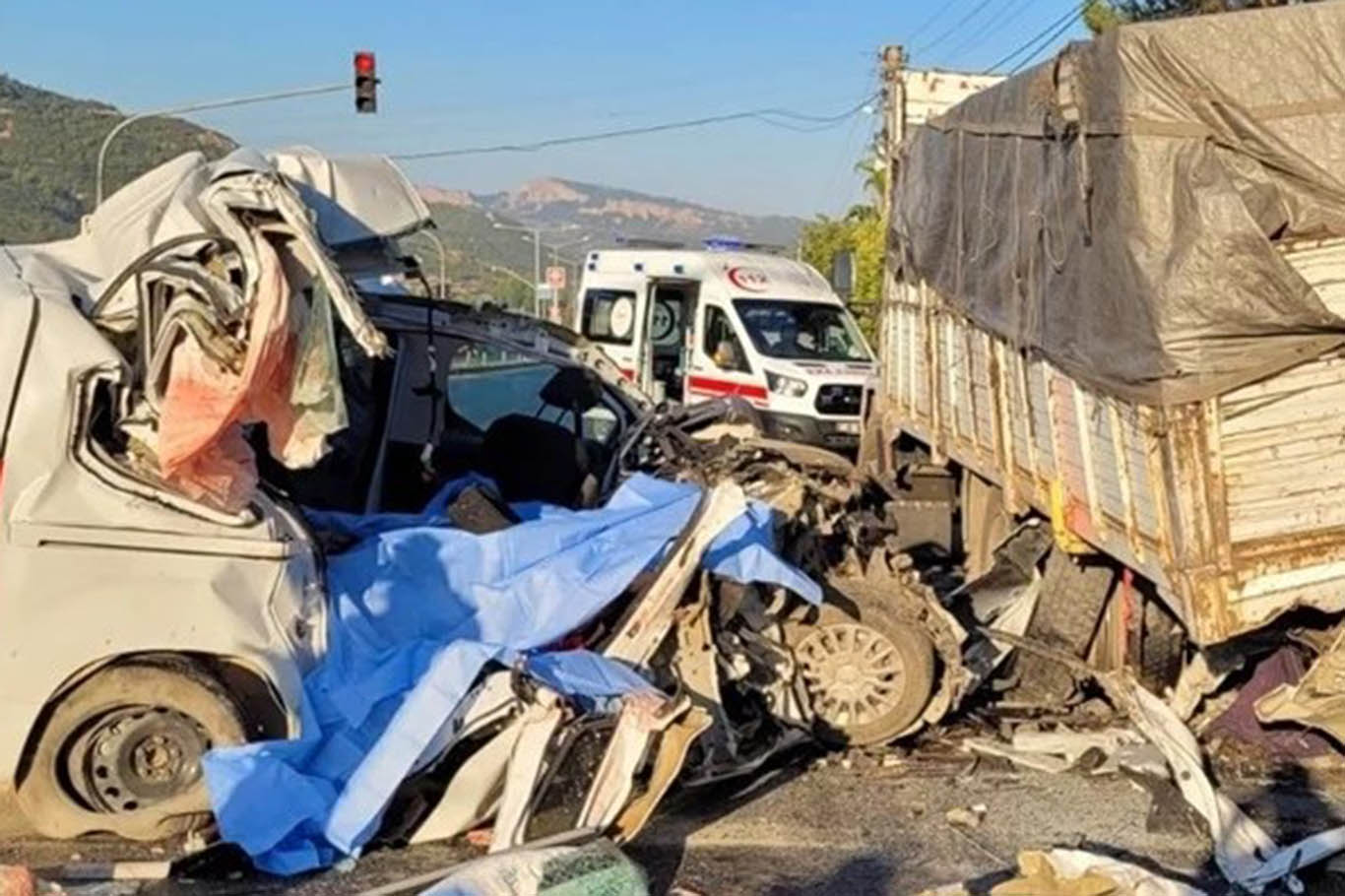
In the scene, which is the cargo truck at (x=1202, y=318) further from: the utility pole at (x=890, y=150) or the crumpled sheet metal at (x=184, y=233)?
the utility pole at (x=890, y=150)

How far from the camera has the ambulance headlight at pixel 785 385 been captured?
16234 mm

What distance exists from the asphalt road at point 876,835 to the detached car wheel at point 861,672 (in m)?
0.18

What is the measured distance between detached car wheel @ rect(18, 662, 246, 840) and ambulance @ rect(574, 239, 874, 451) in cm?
1021

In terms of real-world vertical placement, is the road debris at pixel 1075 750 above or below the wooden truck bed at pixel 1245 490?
below

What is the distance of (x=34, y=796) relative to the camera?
5785mm

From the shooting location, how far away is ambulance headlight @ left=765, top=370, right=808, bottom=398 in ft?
53.3

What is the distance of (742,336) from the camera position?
16.5 m

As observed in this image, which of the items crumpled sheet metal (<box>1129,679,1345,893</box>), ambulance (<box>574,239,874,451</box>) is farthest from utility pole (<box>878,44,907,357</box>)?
crumpled sheet metal (<box>1129,679,1345,893</box>)

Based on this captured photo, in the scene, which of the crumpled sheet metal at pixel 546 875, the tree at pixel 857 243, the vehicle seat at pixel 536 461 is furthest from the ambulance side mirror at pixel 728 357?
the crumpled sheet metal at pixel 546 875

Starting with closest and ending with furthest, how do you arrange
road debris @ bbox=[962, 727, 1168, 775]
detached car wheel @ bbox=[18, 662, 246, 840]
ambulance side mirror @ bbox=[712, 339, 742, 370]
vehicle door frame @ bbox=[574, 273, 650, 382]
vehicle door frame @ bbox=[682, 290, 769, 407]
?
detached car wheel @ bbox=[18, 662, 246, 840] → road debris @ bbox=[962, 727, 1168, 775] → vehicle door frame @ bbox=[682, 290, 769, 407] → ambulance side mirror @ bbox=[712, 339, 742, 370] → vehicle door frame @ bbox=[574, 273, 650, 382]

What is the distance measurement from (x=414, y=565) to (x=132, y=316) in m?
1.53

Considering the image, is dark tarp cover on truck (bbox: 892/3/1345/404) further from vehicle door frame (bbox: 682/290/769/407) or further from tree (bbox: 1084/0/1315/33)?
tree (bbox: 1084/0/1315/33)

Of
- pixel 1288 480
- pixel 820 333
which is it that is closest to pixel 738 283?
pixel 820 333

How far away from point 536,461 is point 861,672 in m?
2.60
